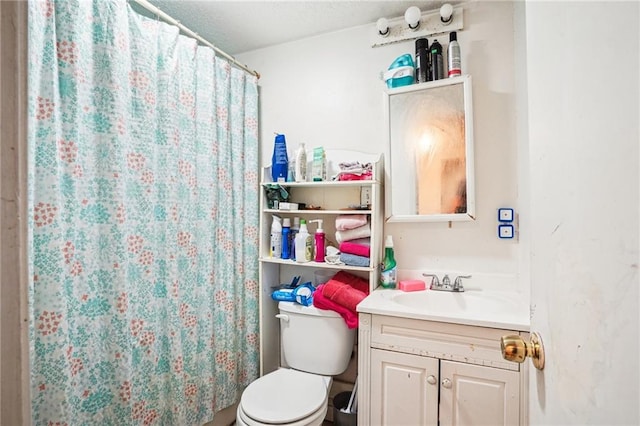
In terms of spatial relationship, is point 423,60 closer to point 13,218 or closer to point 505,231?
point 505,231

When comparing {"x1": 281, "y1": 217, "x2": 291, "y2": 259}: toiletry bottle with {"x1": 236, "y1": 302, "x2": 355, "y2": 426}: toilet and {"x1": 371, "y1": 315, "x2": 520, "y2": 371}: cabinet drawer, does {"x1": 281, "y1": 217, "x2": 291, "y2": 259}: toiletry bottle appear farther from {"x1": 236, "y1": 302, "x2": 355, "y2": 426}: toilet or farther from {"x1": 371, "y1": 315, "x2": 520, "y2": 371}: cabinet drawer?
{"x1": 371, "y1": 315, "x2": 520, "y2": 371}: cabinet drawer

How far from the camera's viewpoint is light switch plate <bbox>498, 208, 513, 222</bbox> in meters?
1.52

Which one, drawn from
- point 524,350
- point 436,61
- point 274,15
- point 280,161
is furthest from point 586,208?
point 274,15

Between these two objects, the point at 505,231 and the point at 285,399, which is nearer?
the point at 285,399

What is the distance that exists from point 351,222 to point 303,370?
825 mm

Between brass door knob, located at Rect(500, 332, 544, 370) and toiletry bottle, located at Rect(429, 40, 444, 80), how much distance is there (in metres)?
1.42

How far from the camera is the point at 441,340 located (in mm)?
1238

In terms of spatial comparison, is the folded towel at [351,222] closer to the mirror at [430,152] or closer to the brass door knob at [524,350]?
the mirror at [430,152]

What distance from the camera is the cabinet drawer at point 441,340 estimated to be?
116cm

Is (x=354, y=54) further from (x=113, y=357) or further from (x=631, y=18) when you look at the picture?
(x=113, y=357)

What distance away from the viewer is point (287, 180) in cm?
186

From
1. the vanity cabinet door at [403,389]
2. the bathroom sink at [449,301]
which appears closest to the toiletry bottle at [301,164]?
the bathroom sink at [449,301]

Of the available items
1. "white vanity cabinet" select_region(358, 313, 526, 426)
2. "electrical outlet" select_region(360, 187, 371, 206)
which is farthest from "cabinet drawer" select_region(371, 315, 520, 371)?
"electrical outlet" select_region(360, 187, 371, 206)

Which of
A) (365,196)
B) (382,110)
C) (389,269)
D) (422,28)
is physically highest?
(422,28)
